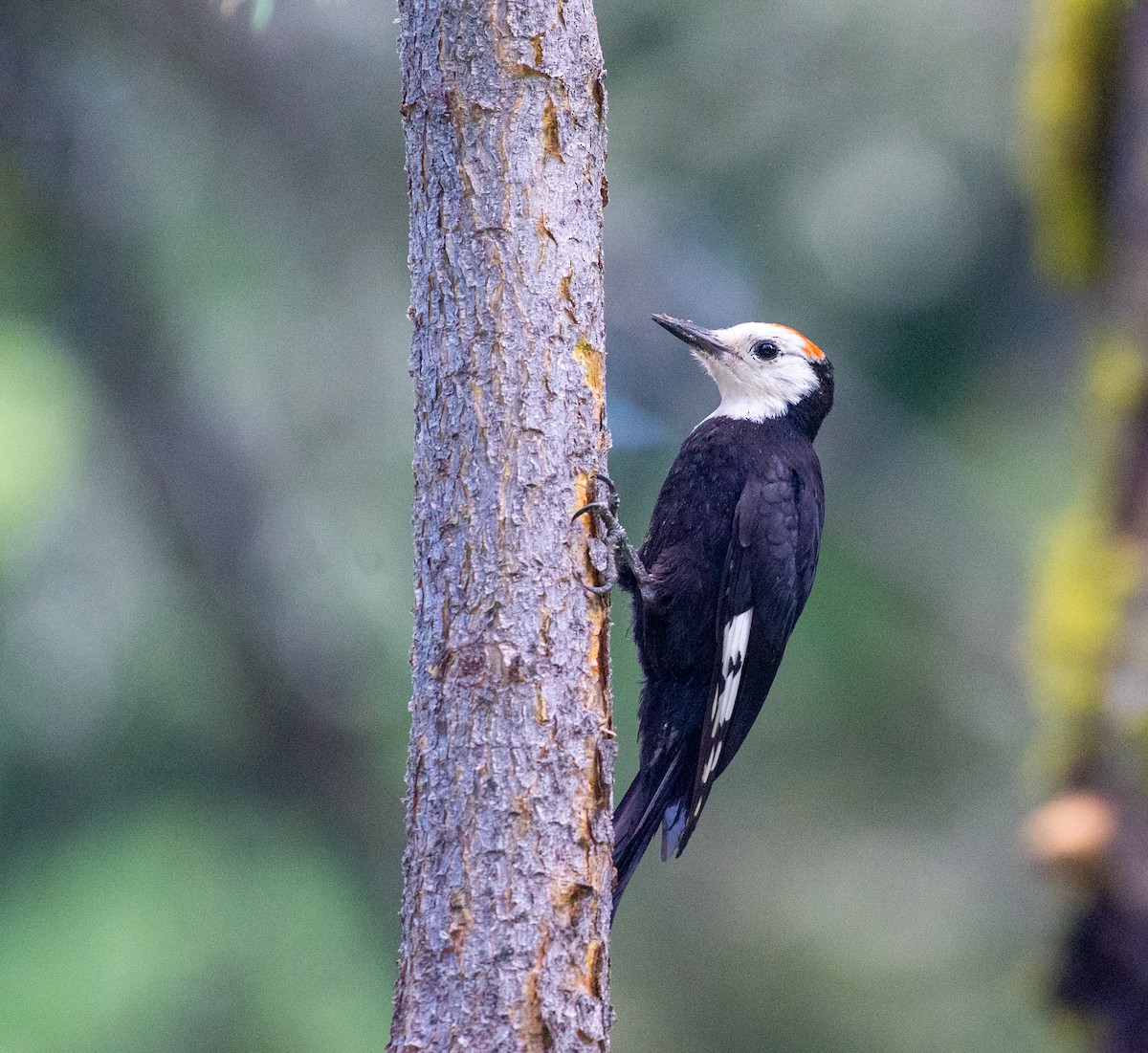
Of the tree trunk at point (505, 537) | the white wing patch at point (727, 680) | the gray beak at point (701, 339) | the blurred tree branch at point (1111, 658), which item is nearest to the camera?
the tree trunk at point (505, 537)

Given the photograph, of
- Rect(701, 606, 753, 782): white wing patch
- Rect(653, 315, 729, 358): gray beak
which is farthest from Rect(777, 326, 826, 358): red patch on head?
Rect(701, 606, 753, 782): white wing patch

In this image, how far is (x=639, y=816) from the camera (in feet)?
9.15

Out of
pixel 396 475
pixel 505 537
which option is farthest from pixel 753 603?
pixel 396 475

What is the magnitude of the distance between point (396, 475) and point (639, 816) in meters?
2.99

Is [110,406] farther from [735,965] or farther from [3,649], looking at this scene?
[735,965]

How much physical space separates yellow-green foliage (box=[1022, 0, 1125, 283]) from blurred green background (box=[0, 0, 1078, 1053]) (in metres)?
2.22

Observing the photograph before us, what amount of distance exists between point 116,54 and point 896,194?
3226mm

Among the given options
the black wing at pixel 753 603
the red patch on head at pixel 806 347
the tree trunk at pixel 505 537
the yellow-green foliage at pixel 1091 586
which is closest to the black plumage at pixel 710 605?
the black wing at pixel 753 603

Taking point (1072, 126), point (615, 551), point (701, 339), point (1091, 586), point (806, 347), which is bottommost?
point (615, 551)

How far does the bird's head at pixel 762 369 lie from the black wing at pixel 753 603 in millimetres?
395

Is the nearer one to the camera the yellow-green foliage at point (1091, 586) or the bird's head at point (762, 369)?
the yellow-green foliage at point (1091, 586)

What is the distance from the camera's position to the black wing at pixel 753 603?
9.52 ft

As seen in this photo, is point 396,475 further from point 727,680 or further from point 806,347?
point 727,680

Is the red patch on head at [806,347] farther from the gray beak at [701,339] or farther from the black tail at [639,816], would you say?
the black tail at [639,816]
